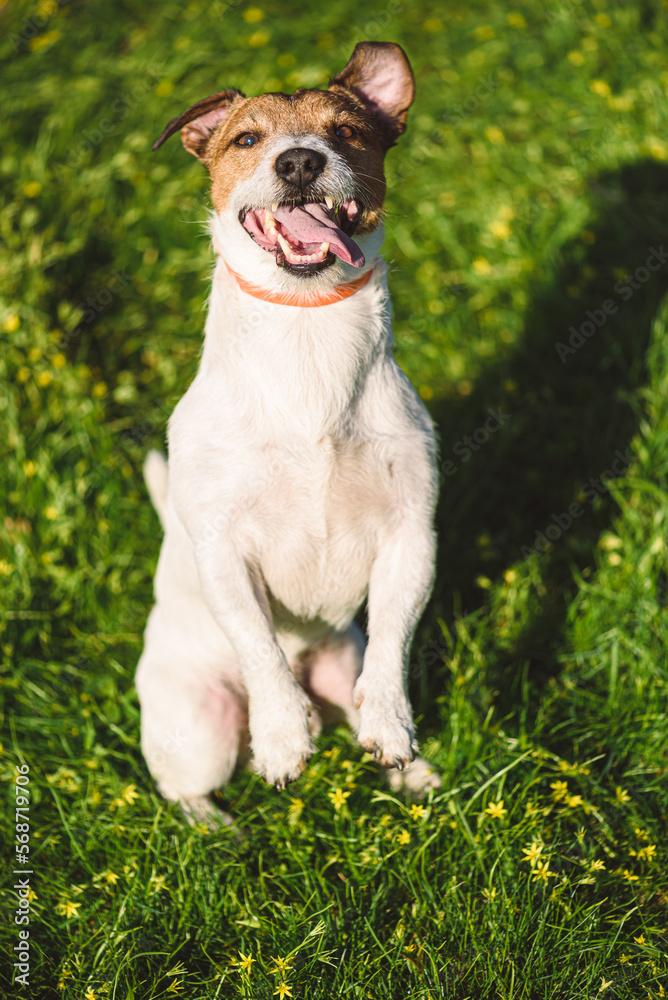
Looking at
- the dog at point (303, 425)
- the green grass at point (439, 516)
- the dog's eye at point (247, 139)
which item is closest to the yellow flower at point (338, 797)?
the green grass at point (439, 516)

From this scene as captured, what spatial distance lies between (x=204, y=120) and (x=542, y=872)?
2.85 m

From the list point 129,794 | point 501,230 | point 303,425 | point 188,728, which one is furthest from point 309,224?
point 501,230

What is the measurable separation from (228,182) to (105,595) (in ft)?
7.51

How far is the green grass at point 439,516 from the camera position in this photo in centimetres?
274

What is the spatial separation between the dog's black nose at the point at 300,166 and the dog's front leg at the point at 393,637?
113 centimetres

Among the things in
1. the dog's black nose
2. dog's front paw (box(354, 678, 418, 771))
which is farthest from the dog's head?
dog's front paw (box(354, 678, 418, 771))

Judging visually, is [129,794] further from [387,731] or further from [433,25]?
[433,25]

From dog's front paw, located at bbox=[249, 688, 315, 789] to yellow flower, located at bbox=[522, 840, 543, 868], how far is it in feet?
2.56

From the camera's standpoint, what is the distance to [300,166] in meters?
2.49

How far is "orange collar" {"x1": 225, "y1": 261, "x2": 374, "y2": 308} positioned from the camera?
266 centimetres

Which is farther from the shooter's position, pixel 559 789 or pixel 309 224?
pixel 559 789

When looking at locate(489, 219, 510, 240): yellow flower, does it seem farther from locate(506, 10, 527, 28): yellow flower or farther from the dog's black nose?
the dog's black nose

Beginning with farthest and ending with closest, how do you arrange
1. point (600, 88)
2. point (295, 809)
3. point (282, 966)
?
1. point (600, 88)
2. point (295, 809)
3. point (282, 966)

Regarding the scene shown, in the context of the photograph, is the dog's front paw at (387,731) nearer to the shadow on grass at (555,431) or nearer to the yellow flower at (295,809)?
the yellow flower at (295,809)
